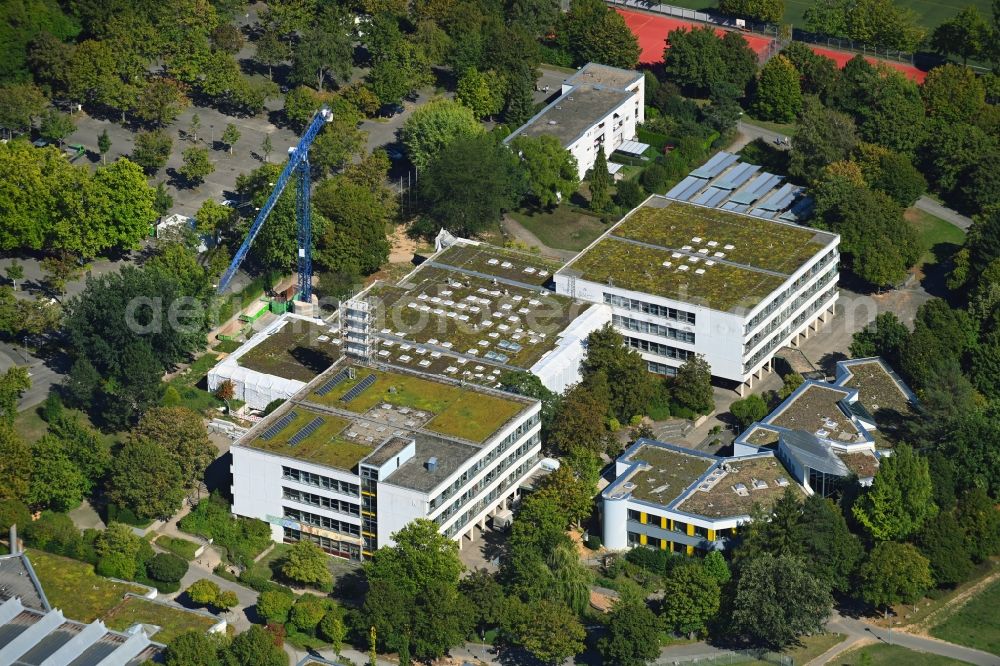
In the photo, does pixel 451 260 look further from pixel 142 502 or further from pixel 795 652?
pixel 795 652

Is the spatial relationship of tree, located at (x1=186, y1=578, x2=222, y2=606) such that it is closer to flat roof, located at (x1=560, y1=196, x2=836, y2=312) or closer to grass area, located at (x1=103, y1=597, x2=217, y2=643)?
grass area, located at (x1=103, y1=597, x2=217, y2=643)

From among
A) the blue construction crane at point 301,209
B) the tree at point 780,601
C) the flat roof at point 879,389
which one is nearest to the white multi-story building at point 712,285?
the flat roof at point 879,389

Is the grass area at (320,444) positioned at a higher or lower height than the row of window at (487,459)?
higher

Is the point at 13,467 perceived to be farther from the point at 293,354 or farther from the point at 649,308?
the point at 649,308

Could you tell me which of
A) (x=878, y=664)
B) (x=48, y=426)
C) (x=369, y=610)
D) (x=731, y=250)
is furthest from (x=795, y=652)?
(x=48, y=426)

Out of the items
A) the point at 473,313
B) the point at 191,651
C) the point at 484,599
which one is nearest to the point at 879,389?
the point at 473,313

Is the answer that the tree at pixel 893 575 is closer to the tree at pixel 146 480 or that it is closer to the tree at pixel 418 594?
the tree at pixel 418 594
